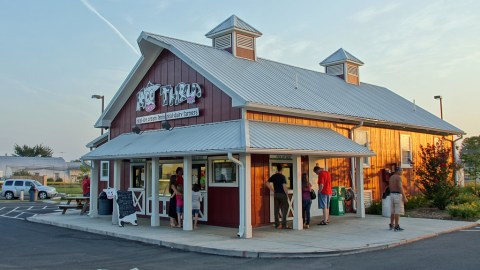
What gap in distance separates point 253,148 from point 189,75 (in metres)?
4.99

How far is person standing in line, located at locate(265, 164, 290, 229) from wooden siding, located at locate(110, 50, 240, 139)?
2.19 m

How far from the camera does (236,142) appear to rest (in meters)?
12.5

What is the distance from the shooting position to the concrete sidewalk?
10.4 metres

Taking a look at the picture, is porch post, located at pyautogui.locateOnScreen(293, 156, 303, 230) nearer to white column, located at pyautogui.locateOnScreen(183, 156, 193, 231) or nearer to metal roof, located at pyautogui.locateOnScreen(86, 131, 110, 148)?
white column, located at pyautogui.locateOnScreen(183, 156, 193, 231)

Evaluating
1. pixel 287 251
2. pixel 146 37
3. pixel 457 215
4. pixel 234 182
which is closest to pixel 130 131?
pixel 146 37

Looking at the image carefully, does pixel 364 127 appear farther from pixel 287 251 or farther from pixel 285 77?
pixel 287 251

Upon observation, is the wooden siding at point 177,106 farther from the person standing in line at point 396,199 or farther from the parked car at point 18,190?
the parked car at point 18,190

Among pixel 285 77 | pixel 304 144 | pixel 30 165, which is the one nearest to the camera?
pixel 304 144

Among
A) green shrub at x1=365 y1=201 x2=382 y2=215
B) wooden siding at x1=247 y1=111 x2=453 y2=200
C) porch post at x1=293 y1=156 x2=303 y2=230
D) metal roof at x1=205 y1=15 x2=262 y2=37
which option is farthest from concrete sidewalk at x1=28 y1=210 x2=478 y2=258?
metal roof at x1=205 y1=15 x2=262 y2=37

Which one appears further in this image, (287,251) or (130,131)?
(130,131)

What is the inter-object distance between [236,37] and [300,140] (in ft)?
20.6

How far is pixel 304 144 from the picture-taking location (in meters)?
13.9

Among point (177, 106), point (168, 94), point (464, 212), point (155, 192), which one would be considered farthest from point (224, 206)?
point (464, 212)

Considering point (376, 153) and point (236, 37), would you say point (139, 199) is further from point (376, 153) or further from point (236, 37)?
point (376, 153)
